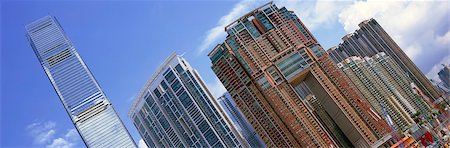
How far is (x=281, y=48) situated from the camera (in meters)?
133

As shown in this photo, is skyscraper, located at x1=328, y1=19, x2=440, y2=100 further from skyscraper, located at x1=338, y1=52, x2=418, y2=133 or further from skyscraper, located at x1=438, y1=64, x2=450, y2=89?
skyscraper, located at x1=438, y1=64, x2=450, y2=89

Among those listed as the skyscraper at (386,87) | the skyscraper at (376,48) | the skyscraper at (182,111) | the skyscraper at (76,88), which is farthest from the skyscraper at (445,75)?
the skyscraper at (76,88)

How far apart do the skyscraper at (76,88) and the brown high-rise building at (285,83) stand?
115ft

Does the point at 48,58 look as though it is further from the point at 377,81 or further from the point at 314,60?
the point at 377,81

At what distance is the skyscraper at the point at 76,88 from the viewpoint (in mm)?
110125

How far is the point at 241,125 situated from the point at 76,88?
5058 cm

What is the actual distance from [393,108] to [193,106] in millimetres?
61962

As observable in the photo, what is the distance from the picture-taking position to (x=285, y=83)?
127 m

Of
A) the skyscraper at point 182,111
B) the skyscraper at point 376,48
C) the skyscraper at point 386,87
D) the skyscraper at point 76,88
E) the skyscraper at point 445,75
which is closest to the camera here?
the skyscraper at point 76,88

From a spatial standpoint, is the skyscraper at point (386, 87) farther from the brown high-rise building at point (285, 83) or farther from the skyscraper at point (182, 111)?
the skyscraper at point (182, 111)

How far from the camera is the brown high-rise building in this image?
396 ft

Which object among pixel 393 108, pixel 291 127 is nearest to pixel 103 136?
pixel 291 127

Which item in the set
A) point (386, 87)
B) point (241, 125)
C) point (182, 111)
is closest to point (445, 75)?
point (386, 87)

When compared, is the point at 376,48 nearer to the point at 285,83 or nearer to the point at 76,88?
the point at 285,83
